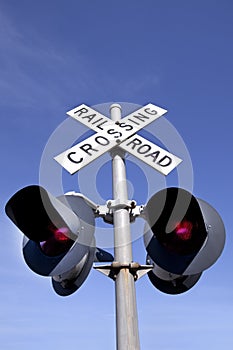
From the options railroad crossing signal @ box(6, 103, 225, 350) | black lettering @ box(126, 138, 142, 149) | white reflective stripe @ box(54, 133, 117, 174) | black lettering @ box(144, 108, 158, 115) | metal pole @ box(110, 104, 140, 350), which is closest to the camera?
metal pole @ box(110, 104, 140, 350)

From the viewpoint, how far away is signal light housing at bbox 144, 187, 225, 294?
2518mm

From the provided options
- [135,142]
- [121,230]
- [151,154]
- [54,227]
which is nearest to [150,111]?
[135,142]

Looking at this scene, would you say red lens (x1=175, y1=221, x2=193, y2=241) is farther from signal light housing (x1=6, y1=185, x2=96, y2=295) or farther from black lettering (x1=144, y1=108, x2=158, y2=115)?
black lettering (x1=144, y1=108, x2=158, y2=115)

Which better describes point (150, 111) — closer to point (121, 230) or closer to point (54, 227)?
point (121, 230)

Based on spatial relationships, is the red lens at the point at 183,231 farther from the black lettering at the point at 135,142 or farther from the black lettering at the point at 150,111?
the black lettering at the point at 150,111

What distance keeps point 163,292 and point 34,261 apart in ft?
3.49

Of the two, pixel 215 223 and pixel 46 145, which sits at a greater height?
pixel 46 145

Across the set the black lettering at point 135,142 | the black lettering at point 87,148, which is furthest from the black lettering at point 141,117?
the black lettering at point 87,148

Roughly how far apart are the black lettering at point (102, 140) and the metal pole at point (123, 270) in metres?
0.10

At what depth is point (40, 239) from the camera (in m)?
2.56

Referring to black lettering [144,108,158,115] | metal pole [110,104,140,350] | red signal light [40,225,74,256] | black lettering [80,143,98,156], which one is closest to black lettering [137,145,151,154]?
metal pole [110,104,140,350]

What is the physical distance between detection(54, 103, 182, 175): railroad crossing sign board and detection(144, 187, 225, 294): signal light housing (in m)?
0.28

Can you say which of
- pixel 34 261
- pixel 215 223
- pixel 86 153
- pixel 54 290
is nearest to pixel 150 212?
pixel 215 223

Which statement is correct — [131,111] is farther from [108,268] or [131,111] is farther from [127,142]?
[108,268]
